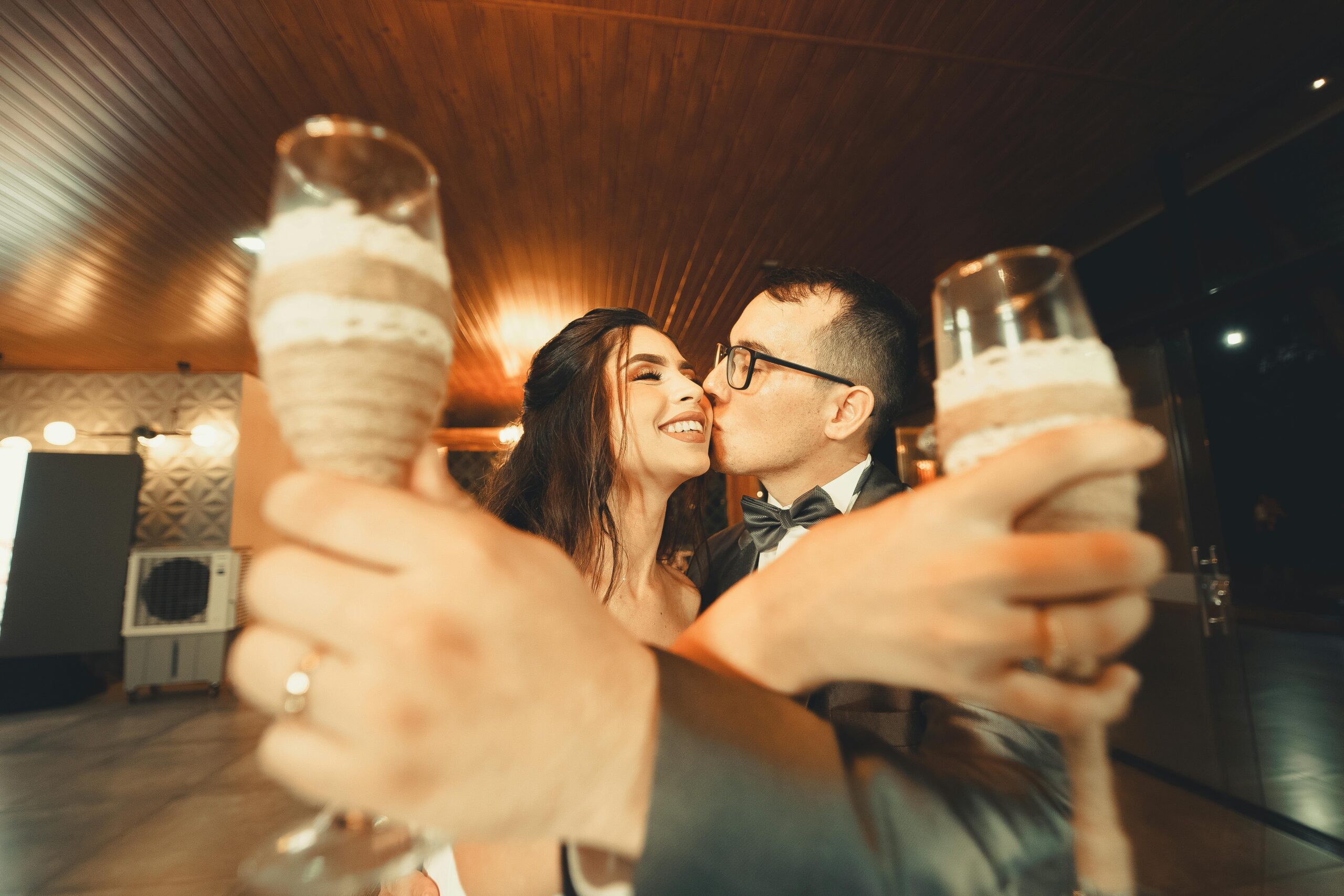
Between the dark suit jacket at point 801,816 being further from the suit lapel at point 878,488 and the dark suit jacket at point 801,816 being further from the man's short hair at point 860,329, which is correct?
the man's short hair at point 860,329

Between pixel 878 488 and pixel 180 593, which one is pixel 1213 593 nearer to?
pixel 878 488

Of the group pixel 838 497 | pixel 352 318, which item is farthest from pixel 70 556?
pixel 352 318

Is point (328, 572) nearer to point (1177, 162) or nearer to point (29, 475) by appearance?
point (1177, 162)

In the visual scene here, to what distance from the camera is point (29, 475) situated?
6332 millimetres

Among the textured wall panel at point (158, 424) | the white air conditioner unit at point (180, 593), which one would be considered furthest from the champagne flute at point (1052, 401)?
the textured wall panel at point (158, 424)

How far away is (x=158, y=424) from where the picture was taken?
7414 mm

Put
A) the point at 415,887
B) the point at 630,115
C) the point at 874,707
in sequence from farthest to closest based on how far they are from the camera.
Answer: the point at 630,115
the point at 415,887
the point at 874,707

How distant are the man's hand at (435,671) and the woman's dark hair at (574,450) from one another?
1.46m

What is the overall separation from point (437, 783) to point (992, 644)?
331 millimetres

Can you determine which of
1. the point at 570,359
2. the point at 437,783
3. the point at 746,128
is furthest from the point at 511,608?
the point at 746,128

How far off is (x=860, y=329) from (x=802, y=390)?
1.03 ft

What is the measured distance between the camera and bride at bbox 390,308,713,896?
73.4 inches

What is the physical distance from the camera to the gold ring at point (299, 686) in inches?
13.9

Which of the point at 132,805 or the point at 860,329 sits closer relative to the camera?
the point at 860,329
